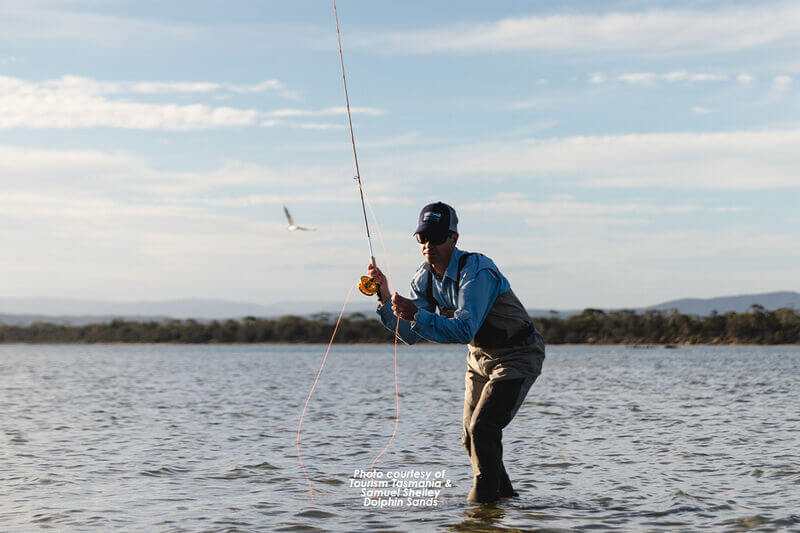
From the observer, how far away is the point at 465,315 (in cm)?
703

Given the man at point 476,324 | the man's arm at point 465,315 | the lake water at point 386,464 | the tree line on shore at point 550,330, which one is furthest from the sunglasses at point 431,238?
the tree line on shore at point 550,330

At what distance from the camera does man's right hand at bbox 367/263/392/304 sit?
7023mm

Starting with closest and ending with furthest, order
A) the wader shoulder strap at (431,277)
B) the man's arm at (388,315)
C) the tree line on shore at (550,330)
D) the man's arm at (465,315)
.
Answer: the man's arm at (465,315) → the man's arm at (388,315) → the wader shoulder strap at (431,277) → the tree line on shore at (550,330)

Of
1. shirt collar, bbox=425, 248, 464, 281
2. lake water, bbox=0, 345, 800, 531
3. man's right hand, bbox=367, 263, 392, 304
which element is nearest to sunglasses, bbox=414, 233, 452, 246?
A: shirt collar, bbox=425, 248, 464, 281

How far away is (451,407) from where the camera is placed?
20922 millimetres

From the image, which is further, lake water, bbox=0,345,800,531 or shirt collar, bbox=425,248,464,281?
lake water, bbox=0,345,800,531

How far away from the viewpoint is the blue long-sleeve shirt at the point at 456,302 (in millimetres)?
6844

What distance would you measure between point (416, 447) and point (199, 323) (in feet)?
425

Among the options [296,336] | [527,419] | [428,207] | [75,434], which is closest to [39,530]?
[428,207]

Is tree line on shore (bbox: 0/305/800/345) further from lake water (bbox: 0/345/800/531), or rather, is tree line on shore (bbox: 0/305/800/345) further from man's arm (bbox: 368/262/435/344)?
man's arm (bbox: 368/262/435/344)

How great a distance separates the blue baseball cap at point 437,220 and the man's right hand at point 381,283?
1.99ft

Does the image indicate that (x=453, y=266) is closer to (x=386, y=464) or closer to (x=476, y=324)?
(x=476, y=324)

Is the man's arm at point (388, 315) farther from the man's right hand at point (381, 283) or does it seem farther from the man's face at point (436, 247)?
the man's face at point (436, 247)

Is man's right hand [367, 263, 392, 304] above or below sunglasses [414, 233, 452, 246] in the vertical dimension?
below
